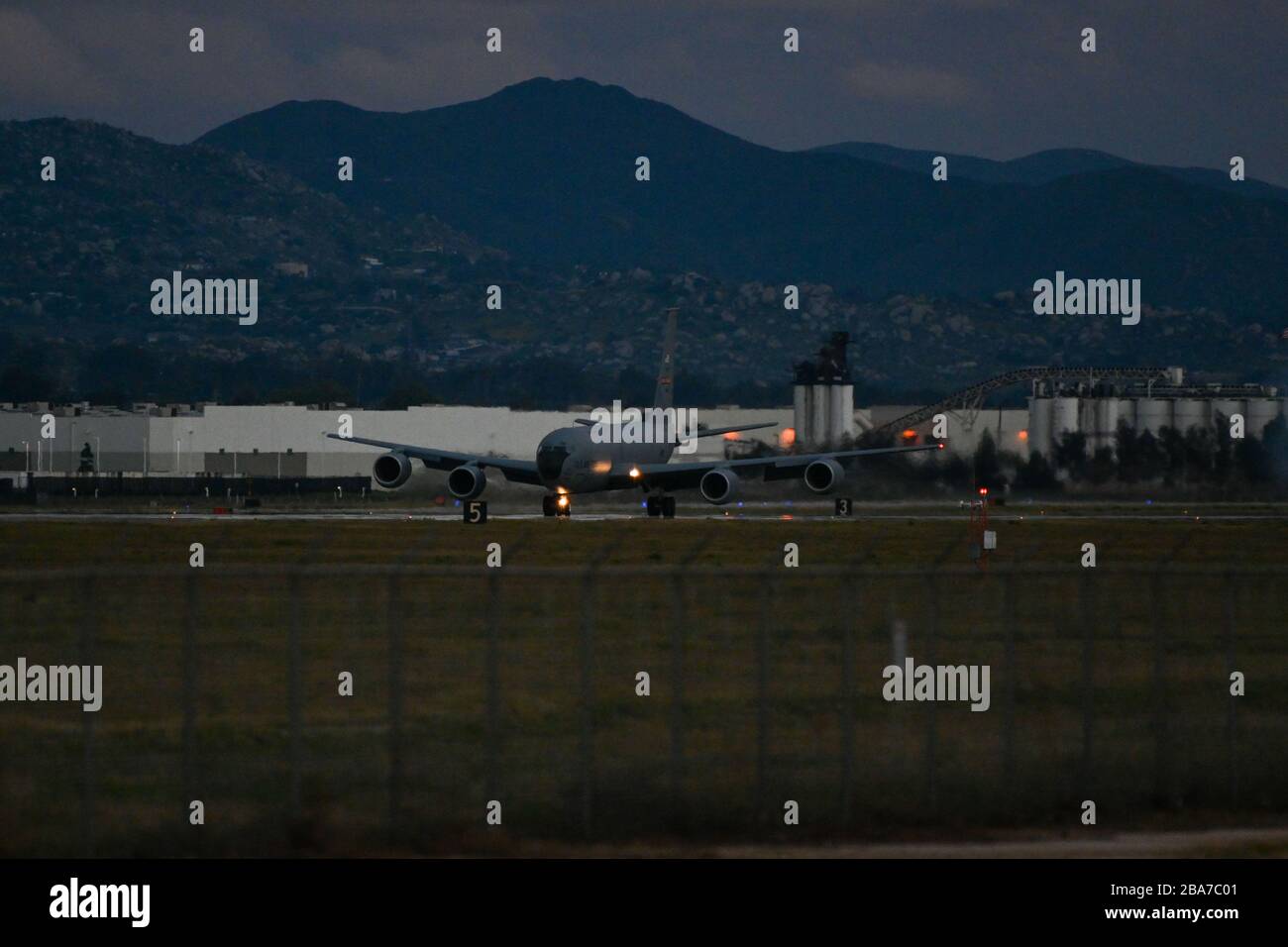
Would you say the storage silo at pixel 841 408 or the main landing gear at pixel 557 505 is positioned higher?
the storage silo at pixel 841 408

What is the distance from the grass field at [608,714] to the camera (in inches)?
654

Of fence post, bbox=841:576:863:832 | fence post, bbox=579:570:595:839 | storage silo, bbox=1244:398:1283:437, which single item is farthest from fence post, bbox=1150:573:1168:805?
storage silo, bbox=1244:398:1283:437

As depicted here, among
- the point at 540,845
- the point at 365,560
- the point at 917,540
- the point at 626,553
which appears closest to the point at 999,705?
the point at 540,845

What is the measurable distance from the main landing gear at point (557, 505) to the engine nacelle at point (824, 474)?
8860 mm

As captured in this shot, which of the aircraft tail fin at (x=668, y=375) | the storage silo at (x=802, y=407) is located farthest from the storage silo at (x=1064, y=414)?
the aircraft tail fin at (x=668, y=375)

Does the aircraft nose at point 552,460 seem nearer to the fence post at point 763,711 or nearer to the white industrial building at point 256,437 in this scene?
the fence post at point 763,711

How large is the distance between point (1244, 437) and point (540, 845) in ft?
268

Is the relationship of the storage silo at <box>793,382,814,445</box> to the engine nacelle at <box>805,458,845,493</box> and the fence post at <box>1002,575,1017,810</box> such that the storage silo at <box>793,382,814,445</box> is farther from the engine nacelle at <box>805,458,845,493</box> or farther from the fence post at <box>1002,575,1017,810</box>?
the fence post at <box>1002,575,1017,810</box>

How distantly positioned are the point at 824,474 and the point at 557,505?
9710mm

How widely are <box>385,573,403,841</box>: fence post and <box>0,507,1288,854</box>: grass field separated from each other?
0.03 m

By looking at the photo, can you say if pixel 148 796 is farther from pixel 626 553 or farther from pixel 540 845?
pixel 626 553

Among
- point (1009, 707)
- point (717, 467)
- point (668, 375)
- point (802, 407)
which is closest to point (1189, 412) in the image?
point (802, 407)
